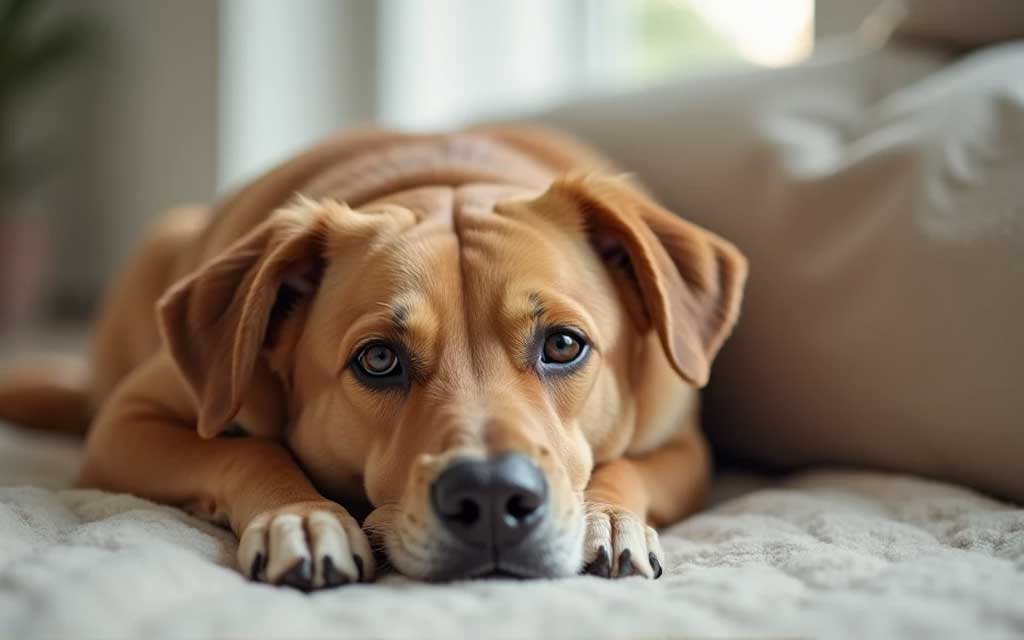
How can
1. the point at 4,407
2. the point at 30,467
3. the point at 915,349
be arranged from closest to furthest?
1. the point at 915,349
2. the point at 30,467
3. the point at 4,407

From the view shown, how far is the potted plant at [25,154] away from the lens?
5.32 m

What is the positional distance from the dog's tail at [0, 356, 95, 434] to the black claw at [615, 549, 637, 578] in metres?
1.88

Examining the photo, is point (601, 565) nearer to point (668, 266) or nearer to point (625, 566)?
point (625, 566)

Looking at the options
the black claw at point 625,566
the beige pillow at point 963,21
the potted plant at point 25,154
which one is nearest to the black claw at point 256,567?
the black claw at point 625,566

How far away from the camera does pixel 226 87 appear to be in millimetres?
4949

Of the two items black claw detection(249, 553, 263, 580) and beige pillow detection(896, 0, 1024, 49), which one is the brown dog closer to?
black claw detection(249, 553, 263, 580)

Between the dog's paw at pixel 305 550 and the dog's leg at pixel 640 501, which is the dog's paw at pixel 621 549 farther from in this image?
the dog's paw at pixel 305 550

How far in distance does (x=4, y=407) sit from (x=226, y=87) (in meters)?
2.65

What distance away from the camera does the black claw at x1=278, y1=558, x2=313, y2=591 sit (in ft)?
4.17

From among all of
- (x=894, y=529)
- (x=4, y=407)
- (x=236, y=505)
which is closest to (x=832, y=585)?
(x=894, y=529)

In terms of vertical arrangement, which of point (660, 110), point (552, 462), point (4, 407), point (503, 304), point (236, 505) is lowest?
point (4, 407)

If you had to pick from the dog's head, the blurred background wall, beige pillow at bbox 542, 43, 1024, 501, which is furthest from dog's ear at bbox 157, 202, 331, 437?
the blurred background wall

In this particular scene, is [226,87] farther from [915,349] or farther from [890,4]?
[915,349]

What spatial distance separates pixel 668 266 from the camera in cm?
178
